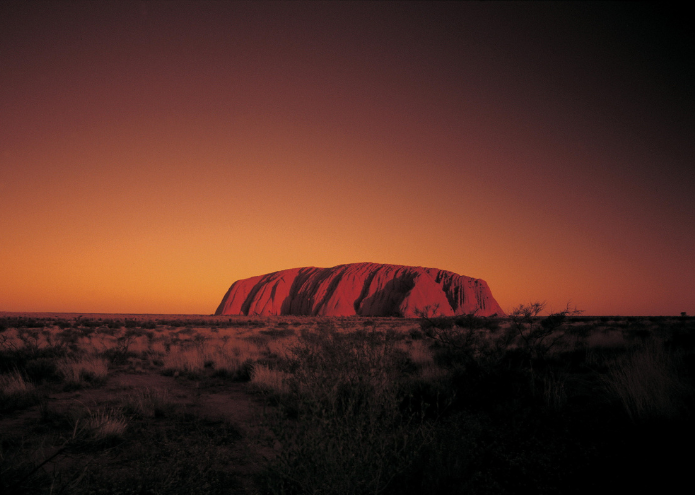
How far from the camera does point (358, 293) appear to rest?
6359 cm

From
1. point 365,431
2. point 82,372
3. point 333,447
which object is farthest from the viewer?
point 82,372

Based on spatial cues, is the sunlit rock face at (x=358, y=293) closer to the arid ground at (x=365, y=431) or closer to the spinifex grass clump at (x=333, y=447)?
the arid ground at (x=365, y=431)

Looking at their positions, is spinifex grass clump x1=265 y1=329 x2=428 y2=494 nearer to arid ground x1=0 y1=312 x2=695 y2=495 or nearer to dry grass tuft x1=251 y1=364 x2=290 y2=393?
arid ground x1=0 y1=312 x2=695 y2=495

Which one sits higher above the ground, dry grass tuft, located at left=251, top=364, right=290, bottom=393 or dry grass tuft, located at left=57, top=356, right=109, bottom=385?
dry grass tuft, located at left=251, top=364, right=290, bottom=393

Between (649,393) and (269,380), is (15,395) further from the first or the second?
(649,393)

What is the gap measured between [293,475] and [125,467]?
2612 millimetres

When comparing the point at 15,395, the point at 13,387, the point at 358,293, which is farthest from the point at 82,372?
the point at 358,293

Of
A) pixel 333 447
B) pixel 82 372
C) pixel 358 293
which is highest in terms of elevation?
pixel 358 293

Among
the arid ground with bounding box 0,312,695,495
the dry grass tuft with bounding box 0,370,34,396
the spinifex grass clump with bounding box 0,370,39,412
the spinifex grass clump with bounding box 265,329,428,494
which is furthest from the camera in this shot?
the dry grass tuft with bounding box 0,370,34,396

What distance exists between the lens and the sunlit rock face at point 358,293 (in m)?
59.9

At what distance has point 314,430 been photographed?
9.39 ft

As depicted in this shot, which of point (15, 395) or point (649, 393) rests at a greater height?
point (649, 393)

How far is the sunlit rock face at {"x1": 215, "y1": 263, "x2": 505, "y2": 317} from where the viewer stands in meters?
59.9

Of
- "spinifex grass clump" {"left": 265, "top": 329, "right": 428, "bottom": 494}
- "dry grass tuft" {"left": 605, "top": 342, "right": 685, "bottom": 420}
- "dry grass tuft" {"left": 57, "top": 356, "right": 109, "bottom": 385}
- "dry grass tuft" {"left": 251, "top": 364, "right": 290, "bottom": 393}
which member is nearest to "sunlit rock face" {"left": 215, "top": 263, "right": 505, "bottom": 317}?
"dry grass tuft" {"left": 251, "top": 364, "right": 290, "bottom": 393}
